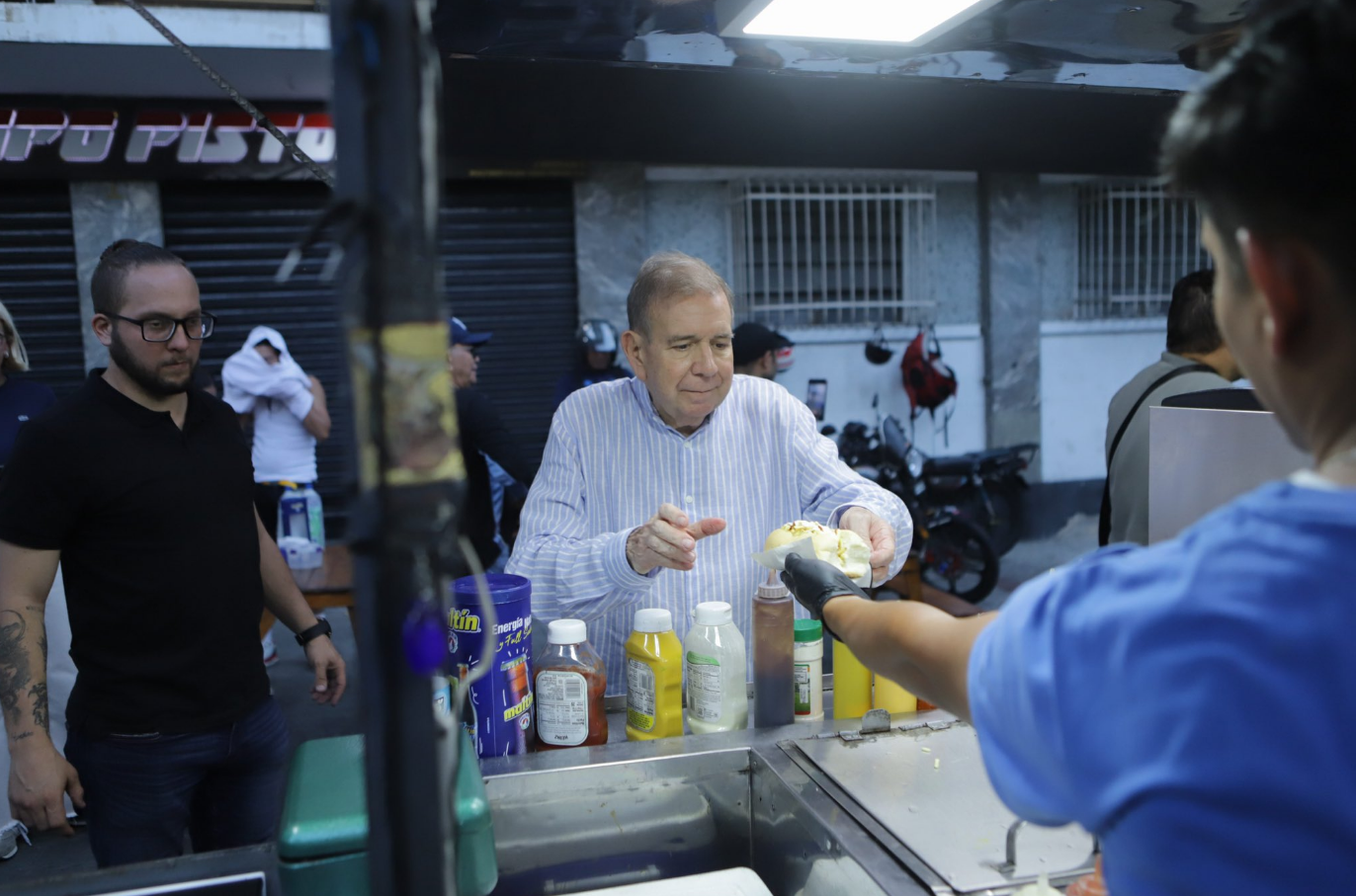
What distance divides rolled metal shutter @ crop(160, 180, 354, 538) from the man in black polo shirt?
447 cm

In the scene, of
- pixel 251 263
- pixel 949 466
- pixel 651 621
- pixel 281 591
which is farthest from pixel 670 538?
pixel 251 263

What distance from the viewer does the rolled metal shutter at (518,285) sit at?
7332 mm

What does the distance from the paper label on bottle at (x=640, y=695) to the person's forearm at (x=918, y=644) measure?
60cm

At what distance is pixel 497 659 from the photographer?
1.69 m

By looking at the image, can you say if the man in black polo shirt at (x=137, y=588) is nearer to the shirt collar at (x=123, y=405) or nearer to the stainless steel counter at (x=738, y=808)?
the shirt collar at (x=123, y=405)

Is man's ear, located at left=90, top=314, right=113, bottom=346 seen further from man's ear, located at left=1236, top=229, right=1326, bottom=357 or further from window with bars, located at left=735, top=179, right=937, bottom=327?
window with bars, located at left=735, top=179, right=937, bottom=327

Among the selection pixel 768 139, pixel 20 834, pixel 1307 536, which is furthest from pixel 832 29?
pixel 768 139

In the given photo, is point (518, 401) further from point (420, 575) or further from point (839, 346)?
point (420, 575)

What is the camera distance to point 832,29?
1.86 meters

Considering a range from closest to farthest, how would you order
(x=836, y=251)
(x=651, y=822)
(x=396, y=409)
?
(x=396, y=409) → (x=651, y=822) → (x=836, y=251)

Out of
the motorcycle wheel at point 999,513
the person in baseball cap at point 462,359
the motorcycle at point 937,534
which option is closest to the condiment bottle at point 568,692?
the person in baseball cap at point 462,359

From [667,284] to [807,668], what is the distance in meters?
1.05

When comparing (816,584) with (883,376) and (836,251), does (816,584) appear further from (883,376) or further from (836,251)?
(836,251)

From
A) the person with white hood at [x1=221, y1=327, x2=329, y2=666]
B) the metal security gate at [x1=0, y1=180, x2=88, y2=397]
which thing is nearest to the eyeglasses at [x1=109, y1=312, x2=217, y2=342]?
the person with white hood at [x1=221, y1=327, x2=329, y2=666]
